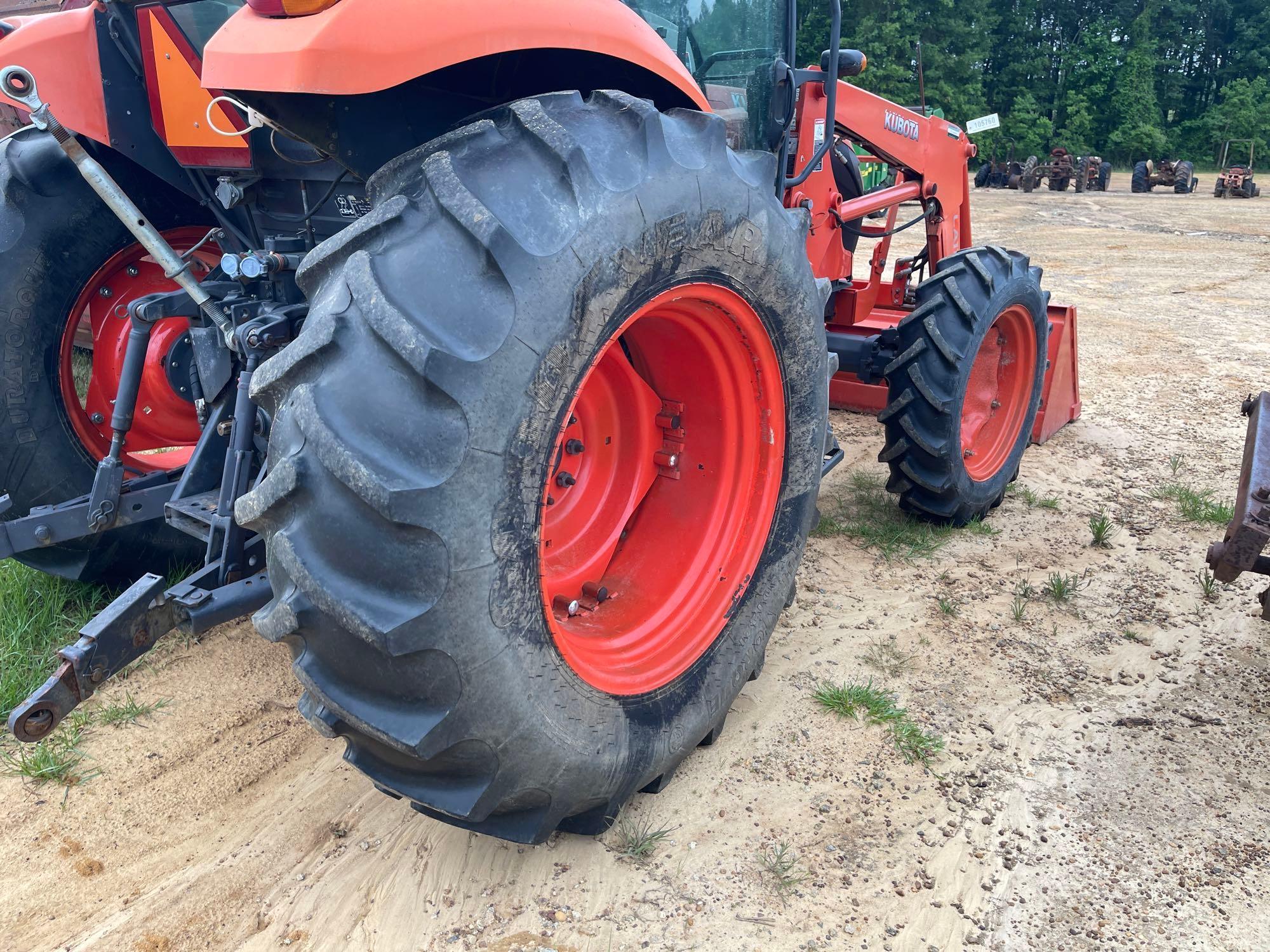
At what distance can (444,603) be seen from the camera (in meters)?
1.59

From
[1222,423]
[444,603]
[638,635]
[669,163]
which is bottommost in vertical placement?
[1222,423]

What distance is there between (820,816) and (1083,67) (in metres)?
36.3

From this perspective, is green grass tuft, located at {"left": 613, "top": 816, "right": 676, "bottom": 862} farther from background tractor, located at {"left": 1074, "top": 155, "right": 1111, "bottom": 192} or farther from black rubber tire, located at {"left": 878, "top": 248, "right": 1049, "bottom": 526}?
background tractor, located at {"left": 1074, "top": 155, "right": 1111, "bottom": 192}

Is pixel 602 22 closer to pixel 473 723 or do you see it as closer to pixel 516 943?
pixel 473 723

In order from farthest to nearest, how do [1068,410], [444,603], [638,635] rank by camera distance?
[1068,410] → [638,635] → [444,603]

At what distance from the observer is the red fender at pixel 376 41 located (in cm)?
162

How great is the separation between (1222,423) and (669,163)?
483 cm

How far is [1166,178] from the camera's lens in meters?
21.2

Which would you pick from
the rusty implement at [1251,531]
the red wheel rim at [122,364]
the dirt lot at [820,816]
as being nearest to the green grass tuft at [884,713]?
the dirt lot at [820,816]

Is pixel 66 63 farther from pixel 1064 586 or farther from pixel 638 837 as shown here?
pixel 1064 586

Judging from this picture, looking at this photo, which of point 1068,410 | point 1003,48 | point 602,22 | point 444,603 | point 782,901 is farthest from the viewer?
point 1003,48

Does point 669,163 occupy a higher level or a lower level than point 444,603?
higher

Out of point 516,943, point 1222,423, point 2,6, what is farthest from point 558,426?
point 2,6

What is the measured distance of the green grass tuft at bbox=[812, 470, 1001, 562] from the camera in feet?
12.7
